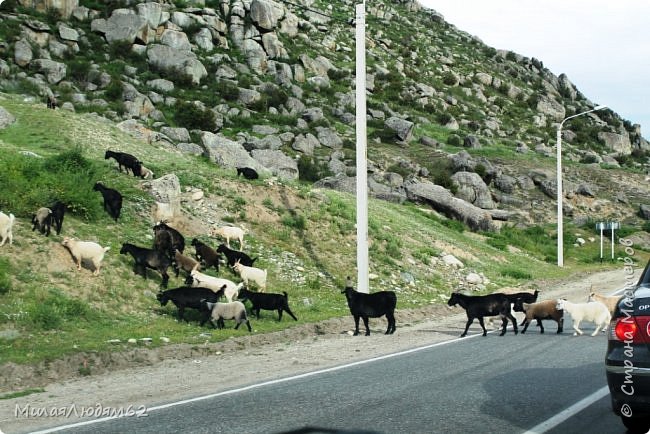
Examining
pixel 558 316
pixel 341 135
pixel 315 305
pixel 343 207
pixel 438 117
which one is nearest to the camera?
pixel 558 316

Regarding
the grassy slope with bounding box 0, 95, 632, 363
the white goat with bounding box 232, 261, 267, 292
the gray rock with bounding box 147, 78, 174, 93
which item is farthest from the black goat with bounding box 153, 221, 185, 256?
the gray rock with bounding box 147, 78, 174, 93

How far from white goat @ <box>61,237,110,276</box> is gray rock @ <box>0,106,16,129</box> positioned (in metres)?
13.5

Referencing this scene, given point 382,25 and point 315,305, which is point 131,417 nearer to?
point 315,305

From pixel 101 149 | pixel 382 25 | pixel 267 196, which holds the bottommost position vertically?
pixel 267 196

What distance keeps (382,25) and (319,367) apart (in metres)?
104

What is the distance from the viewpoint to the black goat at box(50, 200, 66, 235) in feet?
56.3

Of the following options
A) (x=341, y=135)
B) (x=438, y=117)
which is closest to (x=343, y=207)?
(x=341, y=135)

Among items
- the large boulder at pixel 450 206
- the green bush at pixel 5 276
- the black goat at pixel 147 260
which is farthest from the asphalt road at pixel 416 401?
the large boulder at pixel 450 206

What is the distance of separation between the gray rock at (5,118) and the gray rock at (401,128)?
4140 centimetres

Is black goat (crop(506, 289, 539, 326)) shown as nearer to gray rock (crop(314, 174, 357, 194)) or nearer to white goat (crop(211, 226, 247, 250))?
white goat (crop(211, 226, 247, 250))

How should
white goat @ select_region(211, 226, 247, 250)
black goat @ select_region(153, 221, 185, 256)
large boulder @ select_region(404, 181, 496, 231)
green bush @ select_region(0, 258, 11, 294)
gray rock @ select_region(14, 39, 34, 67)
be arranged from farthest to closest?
gray rock @ select_region(14, 39, 34, 67) < large boulder @ select_region(404, 181, 496, 231) < white goat @ select_region(211, 226, 247, 250) < black goat @ select_region(153, 221, 185, 256) < green bush @ select_region(0, 258, 11, 294)

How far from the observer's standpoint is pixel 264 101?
64.4 m

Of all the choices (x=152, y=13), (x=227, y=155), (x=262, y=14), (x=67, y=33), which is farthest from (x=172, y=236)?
(x=262, y=14)

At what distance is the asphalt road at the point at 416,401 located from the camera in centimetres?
714
